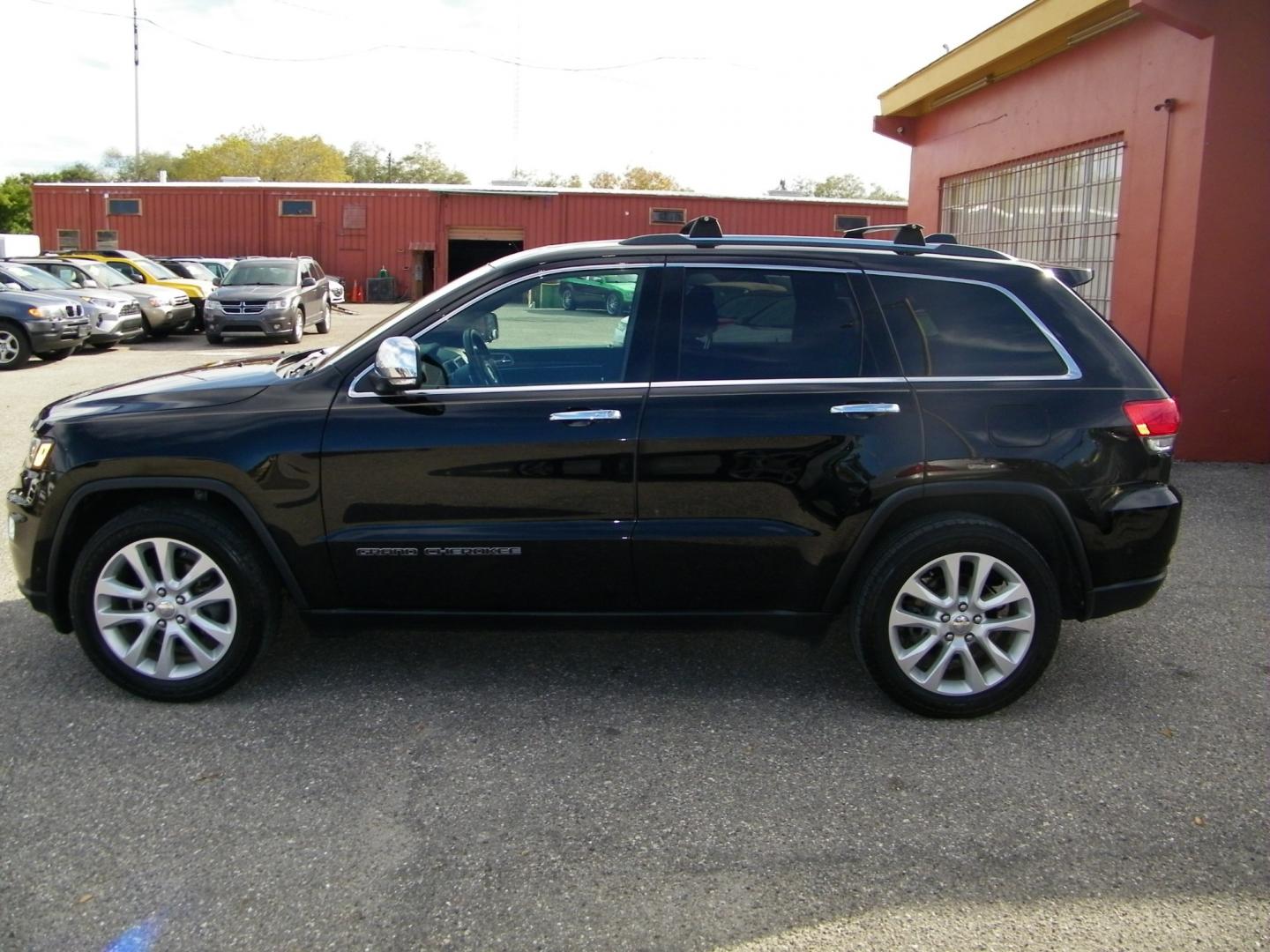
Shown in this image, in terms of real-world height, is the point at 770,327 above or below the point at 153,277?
below

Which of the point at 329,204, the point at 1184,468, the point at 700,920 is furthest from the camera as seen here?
the point at 329,204

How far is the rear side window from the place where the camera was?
4.22 m

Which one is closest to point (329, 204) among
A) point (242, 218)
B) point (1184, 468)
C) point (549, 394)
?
point (242, 218)

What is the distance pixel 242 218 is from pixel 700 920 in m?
39.8

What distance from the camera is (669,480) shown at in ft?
13.4

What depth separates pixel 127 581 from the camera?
4188 mm

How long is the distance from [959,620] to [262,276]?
19.6 meters

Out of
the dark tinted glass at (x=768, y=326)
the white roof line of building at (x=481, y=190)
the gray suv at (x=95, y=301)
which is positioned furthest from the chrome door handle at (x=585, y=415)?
the white roof line of building at (x=481, y=190)

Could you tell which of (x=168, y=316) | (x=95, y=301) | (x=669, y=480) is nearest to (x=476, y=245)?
(x=168, y=316)

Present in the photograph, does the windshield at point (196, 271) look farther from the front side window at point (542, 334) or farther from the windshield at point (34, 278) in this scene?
the front side window at point (542, 334)

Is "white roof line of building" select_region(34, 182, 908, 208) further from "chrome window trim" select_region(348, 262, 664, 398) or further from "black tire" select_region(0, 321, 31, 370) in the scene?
"chrome window trim" select_region(348, 262, 664, 398)

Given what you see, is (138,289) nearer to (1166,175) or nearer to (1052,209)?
(1052,209)

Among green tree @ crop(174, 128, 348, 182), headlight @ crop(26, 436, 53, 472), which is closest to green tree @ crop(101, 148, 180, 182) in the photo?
green tree @ crop(174, 128, 348, 182)

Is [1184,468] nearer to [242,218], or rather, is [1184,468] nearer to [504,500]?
[504,500]
